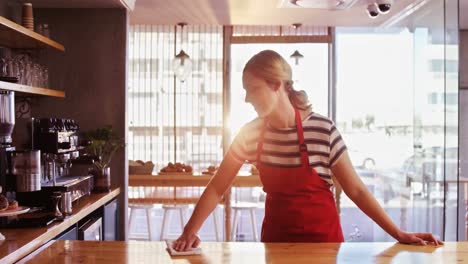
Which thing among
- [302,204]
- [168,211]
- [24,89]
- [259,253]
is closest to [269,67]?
[302,204]

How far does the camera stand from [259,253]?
1703 mm

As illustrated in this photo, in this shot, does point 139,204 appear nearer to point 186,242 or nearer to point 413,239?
point 186,242

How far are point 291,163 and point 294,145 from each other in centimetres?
7

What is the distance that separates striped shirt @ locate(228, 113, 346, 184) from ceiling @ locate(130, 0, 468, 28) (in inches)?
119

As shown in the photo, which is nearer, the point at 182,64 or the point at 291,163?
the point at 291,163

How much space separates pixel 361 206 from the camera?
1.91 m

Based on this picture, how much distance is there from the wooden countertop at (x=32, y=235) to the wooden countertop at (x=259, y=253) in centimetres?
27

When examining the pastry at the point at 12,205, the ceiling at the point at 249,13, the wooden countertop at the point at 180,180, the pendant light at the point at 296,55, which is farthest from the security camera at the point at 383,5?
the pastry at the point at 12,205

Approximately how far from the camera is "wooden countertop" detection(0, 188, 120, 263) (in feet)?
6.63

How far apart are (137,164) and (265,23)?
2109 mm

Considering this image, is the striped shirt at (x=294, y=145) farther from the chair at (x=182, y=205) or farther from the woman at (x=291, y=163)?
the chair at (x=182, y=205)

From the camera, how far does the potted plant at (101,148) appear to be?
3822 mm

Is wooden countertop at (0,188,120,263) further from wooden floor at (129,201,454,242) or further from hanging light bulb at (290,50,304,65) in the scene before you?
hanging light bulb at (290,50,304,65)

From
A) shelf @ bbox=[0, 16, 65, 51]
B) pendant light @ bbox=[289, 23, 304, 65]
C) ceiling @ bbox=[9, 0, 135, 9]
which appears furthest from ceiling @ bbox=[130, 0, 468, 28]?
shelf @ bbox=[0, 16, 65, 51]
